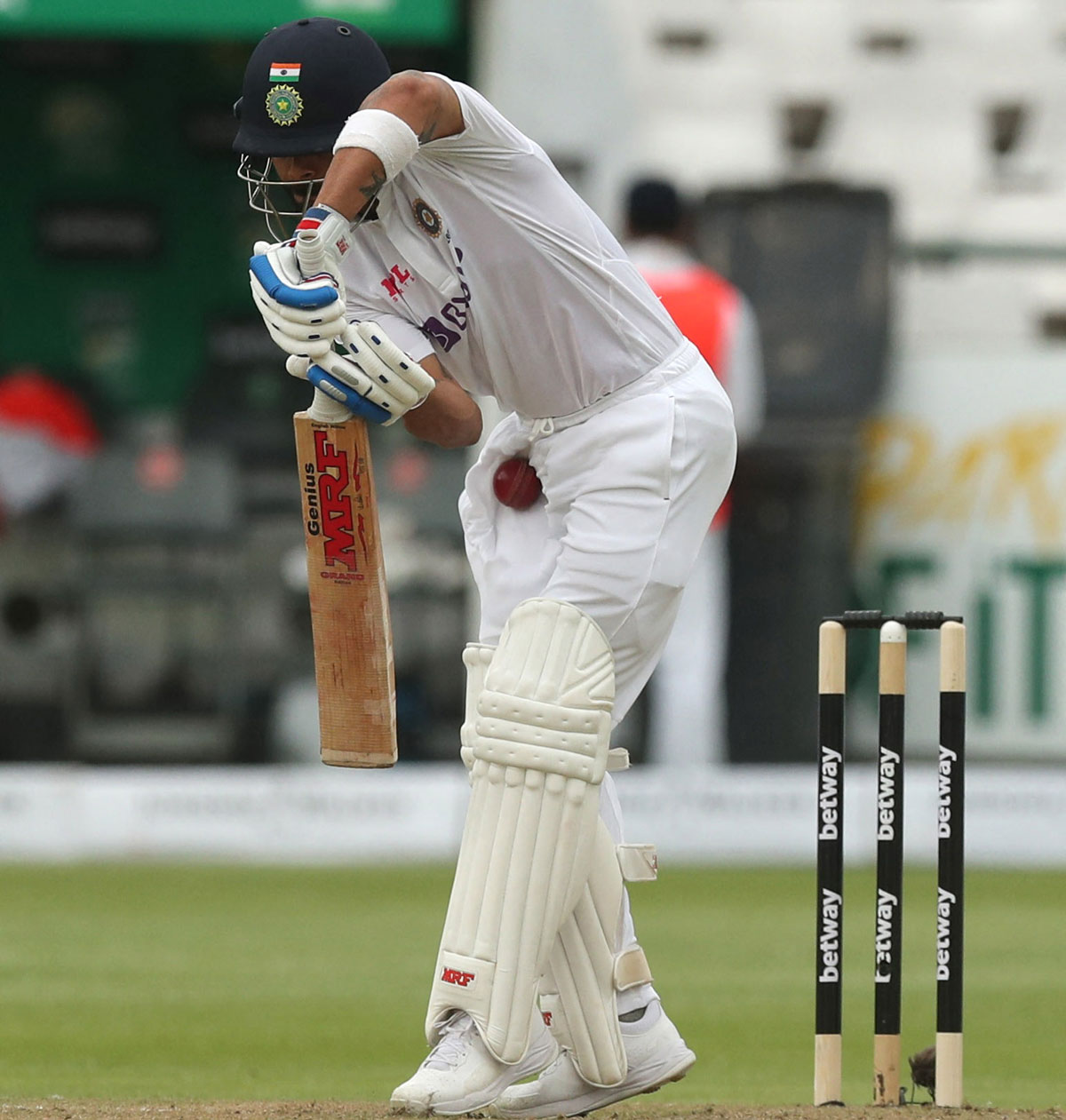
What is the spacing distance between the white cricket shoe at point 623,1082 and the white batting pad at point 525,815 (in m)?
0.17

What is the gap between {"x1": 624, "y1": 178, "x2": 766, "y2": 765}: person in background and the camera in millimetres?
8195

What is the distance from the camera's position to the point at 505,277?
3623mm

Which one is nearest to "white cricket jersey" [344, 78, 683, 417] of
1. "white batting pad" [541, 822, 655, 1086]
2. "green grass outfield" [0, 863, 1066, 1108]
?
"white batting pad" [541, 822, 655, 1086]

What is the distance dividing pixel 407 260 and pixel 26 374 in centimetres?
919

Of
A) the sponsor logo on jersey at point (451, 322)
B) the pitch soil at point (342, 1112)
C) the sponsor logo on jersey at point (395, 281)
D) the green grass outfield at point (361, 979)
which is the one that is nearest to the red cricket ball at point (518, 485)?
the sponsor logo on jersey at point (451, 322)

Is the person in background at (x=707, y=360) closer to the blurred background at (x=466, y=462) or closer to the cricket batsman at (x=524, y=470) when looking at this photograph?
the blurred background at (x=466, y=462)

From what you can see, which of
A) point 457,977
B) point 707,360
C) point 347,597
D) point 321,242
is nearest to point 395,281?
point 321,242

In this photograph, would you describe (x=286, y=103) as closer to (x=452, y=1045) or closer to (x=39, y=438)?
(x=452, y=1045)

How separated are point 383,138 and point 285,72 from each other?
27cm

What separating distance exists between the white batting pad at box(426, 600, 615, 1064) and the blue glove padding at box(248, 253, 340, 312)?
56cm

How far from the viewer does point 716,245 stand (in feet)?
35.6

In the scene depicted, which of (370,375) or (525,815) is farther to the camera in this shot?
(525,815)

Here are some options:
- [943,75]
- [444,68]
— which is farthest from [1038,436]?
[444,68]

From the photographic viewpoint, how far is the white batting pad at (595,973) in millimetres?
3625
